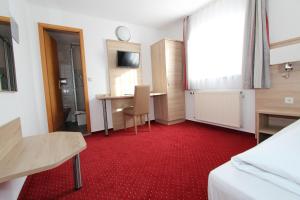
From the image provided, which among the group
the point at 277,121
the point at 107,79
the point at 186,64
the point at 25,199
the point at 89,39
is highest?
the point at 89,39

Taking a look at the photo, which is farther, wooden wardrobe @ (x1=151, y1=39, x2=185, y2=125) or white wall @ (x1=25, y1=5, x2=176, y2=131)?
wooden wardrobe @ (x1=151, y1=39, x2=185, y2=125)

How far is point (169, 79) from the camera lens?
3562mm

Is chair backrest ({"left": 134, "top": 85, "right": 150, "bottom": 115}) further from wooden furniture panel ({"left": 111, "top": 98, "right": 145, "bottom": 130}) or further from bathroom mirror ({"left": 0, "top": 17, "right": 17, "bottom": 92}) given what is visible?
bathroom mirror ({"left": 0, "top": 17, "right": 17, "bottom": 92})

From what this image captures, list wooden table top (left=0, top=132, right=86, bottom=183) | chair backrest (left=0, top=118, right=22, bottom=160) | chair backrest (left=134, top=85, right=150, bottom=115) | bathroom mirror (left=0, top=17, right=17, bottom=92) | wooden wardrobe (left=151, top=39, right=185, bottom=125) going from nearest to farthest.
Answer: wooden table top (left=0, top=132, right=86, bottom=183) < chair backrest (left=0, top=118, right=22, bottom=160) < bathroom mirror (left=0, top=17, right=17, bottom=92) < chair backrest (left=134, top=85, right=150, bottom=115) < wooden wardrobe (left=151, top=39, right=185, bottom=125)

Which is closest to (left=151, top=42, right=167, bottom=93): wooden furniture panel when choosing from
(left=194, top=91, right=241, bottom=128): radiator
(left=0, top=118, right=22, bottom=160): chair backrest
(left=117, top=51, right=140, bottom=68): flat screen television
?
(left=117, top=51, right=140, bottom=68): flat screen television

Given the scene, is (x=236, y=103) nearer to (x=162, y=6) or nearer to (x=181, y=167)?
(x=181, y=167)

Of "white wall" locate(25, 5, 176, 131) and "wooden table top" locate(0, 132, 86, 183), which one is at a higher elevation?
"white wall" locate(25, 5, 176, 131)

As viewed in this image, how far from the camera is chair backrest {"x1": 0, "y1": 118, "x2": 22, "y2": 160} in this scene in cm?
102

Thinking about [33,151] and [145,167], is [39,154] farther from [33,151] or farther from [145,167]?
[145,167]

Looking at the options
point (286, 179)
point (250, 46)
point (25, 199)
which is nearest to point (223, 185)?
point (286, 179)

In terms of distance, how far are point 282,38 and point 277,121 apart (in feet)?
3.85

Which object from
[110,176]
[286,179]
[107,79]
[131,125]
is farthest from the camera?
[131,125]

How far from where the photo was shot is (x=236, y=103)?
8.63ft

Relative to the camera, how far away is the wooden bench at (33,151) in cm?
86
